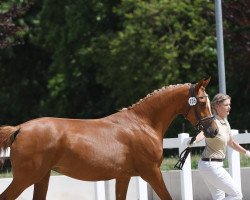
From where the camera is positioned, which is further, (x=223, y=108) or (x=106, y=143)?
(x=106, y=143)

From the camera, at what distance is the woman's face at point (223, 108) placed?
10.5 m

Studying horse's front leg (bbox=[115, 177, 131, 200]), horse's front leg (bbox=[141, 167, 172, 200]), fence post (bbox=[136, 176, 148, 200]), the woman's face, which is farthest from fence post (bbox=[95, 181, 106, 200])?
the woman's face

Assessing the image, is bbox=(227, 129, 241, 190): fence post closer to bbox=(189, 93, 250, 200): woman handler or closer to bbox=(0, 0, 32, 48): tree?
bbox=(189, 93, 250, 200): woman handler

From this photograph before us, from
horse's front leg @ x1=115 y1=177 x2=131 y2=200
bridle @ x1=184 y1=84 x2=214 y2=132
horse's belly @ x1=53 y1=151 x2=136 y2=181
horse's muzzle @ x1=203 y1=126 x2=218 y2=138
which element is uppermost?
bridle @ x1=184 y1=84 x2=214 y2=132

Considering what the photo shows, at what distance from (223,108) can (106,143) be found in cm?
161

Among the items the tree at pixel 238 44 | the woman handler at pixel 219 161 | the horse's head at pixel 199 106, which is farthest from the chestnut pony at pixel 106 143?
the tree at pixel 238 44

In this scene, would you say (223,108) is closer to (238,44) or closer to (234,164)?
(234,164)

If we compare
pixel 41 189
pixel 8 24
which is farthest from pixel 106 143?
pixel 8 24

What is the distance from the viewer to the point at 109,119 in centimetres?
1110

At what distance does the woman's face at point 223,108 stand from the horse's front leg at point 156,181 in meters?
1.10

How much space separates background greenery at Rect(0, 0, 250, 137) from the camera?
24609 millimetres

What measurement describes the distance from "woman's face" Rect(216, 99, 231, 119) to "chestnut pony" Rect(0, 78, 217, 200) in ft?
0.45

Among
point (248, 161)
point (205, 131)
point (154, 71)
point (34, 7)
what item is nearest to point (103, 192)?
point (248, 161)

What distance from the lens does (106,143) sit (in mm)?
10875
